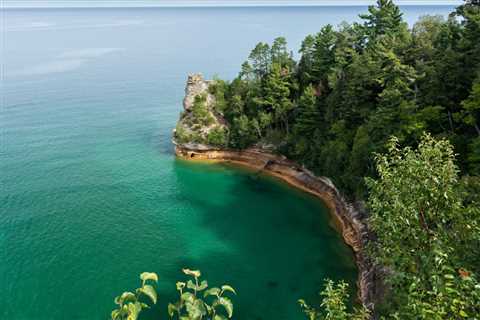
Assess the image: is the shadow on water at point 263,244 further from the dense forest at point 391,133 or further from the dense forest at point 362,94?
the dense forest at point 362,94

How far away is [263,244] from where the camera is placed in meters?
36.9

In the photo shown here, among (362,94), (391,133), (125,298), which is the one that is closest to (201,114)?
(362,94)

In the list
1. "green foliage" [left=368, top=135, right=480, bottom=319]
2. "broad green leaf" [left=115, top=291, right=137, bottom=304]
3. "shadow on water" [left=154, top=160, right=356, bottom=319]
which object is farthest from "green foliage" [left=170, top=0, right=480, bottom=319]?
"broad green leaf" [left=115, top=291, right=137, bottom=304]

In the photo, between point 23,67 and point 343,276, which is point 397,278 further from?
point 23,67

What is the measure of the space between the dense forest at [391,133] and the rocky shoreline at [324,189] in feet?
4.59

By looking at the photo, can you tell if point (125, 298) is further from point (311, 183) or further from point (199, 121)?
point (199, 121)

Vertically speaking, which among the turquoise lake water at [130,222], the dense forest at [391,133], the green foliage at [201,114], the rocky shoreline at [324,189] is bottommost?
the turquoise lake water at [130,222]

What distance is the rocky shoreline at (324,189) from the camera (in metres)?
30.0

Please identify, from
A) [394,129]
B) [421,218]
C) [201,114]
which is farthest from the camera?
[201,114]

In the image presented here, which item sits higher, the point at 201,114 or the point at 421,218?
the point at 421,218

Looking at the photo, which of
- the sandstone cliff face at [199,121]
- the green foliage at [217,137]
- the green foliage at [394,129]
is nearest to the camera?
the green foliage at [394,129]

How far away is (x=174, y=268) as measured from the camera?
33.5 metres

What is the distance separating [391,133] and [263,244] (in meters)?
16.2

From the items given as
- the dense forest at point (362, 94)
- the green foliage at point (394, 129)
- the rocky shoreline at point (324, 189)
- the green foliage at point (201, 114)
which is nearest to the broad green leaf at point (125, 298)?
the green foliage at point (394, 129)
